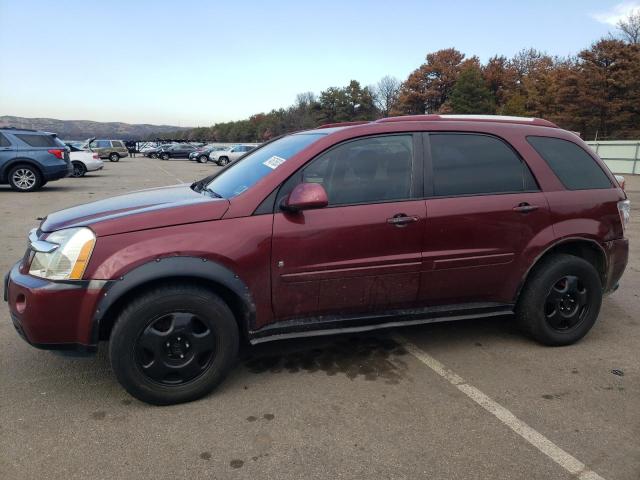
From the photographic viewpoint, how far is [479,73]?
228 ft

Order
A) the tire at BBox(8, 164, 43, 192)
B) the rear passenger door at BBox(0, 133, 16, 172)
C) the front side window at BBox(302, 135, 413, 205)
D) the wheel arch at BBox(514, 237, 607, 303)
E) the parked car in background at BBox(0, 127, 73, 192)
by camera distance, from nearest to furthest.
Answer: the front side window at BBox(302, 135, 413, 205) < the wheel arch at BBox(514, 237, 607, 303) < the rear passenger door at BBox(0, 133, 16, 172) < the parked car in background at BBox(0, 127, 73, 192) < the tire at BBox(8, 164, 43, 192)

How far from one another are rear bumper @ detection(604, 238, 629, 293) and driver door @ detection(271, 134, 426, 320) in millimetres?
1760

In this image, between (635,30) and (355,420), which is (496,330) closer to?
(355,420)

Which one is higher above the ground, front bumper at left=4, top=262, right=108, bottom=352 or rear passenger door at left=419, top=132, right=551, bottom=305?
rear passenger door at left=419, top=132, right=551, bottom=305

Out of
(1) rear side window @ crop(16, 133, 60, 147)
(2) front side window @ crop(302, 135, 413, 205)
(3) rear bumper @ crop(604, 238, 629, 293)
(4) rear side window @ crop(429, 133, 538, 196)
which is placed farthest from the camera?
(1) rear side window @ crop(16, 133, 60, 147)

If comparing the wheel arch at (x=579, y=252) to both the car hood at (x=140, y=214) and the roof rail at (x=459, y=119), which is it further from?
the car hood at (x=140, y=214)

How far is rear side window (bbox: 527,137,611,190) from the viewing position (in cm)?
385

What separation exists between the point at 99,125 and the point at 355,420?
611 ft

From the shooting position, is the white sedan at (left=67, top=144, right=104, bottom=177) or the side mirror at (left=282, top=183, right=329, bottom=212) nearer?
the side mirror at (left=282, top=183, right=329, bottom=212)

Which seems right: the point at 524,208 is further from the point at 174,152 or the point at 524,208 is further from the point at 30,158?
the point at 174,152

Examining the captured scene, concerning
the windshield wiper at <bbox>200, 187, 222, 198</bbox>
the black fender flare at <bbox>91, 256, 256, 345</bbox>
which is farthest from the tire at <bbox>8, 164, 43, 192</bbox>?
the black fender flare at <bbox>91, 256, 256, 345</bbox>

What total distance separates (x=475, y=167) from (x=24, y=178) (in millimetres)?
14676

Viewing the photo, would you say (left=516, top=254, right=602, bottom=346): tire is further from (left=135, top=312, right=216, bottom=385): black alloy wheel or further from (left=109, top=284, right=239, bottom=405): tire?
(left=135, top=312, right=216, bottom=385): black alloy wheel

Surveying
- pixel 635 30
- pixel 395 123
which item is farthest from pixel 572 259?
pixel 635 30
